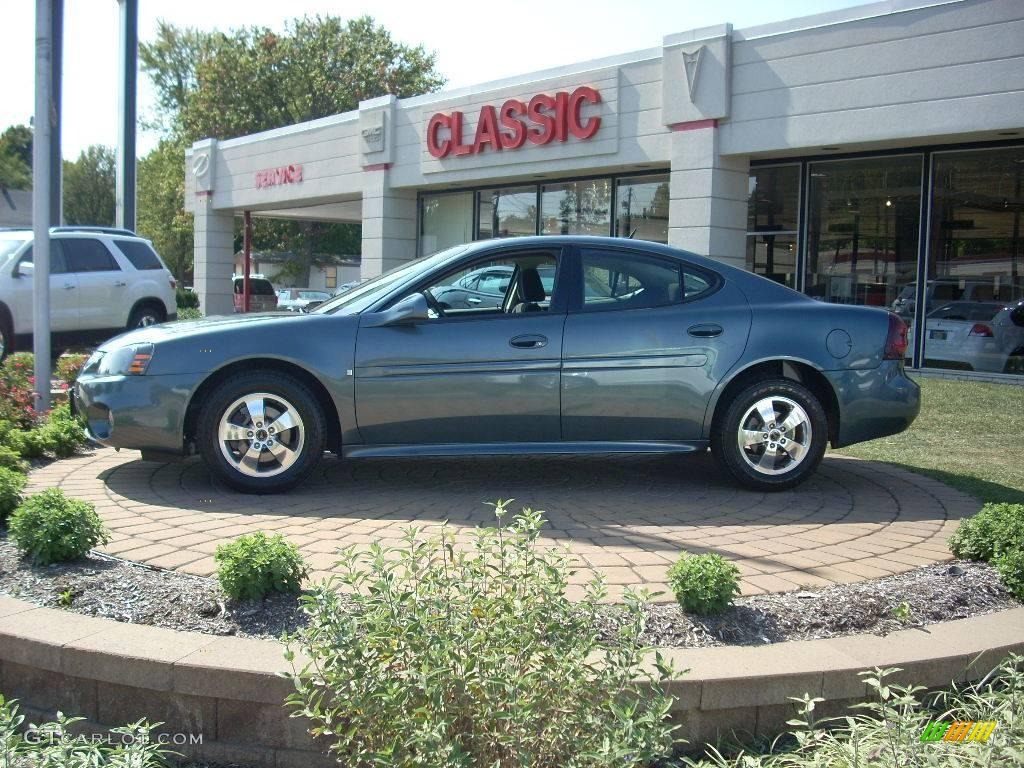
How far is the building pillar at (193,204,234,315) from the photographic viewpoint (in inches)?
1084

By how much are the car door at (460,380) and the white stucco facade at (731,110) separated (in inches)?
360

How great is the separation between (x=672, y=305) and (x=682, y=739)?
3320 millimetres

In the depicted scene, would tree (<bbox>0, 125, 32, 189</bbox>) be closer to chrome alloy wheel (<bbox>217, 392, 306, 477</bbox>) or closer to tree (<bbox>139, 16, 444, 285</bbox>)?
tree (<bbox>139, 16, 444, 285</bbox>)

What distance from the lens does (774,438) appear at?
5914mm

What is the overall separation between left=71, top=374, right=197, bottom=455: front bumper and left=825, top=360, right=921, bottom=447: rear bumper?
3.83 m

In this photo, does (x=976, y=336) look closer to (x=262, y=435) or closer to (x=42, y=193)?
(x=262, y=435)

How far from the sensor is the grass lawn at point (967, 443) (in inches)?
260

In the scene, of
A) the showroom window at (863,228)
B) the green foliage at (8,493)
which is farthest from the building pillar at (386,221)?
the green foliage at (8,493)

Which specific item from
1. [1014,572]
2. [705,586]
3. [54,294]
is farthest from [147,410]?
[54,294]

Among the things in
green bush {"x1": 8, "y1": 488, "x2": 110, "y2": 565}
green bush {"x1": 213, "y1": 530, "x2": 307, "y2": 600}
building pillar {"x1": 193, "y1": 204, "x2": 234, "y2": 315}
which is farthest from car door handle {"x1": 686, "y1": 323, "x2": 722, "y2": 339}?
building pillar {"x1": 193, "y1": 204, "x2": 234, "y2": 315}

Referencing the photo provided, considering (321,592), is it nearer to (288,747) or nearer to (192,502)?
(288,747)

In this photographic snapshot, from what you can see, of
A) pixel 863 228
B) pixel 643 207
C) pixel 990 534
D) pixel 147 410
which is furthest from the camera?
pixel 643 207

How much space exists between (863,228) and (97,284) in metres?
11.5

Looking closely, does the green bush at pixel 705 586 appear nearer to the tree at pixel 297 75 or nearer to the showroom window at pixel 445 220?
the showroom window at pixel 445 220
